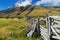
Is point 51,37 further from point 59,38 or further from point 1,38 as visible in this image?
point 1,38

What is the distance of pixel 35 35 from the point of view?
14.4 metres

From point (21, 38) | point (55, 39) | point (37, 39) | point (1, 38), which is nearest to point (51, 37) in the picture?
point (55, 39)

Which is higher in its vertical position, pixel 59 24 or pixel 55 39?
pixel 59 24

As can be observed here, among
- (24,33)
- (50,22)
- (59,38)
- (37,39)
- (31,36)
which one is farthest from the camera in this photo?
(24,33)

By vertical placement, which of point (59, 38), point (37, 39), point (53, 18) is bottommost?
point (37, 39)

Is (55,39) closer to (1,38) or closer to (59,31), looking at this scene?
(59,31)

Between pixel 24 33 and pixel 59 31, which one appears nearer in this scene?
pixel 59 31

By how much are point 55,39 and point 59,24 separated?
962mm

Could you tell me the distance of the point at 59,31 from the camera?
31.1 ft

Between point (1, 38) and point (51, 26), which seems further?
point (1, 38)

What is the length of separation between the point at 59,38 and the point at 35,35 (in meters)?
5.61

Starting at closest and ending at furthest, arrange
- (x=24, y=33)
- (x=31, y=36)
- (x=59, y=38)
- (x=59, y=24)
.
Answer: (x=59, y=38) < (x=59, y=24) < (x=31, y=36) < (x=24, y=33)

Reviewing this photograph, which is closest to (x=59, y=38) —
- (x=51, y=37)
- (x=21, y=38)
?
(x=51, y=37)

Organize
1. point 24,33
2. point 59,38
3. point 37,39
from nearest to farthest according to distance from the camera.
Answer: point 59,38 < point 37,39 < point 24,33
